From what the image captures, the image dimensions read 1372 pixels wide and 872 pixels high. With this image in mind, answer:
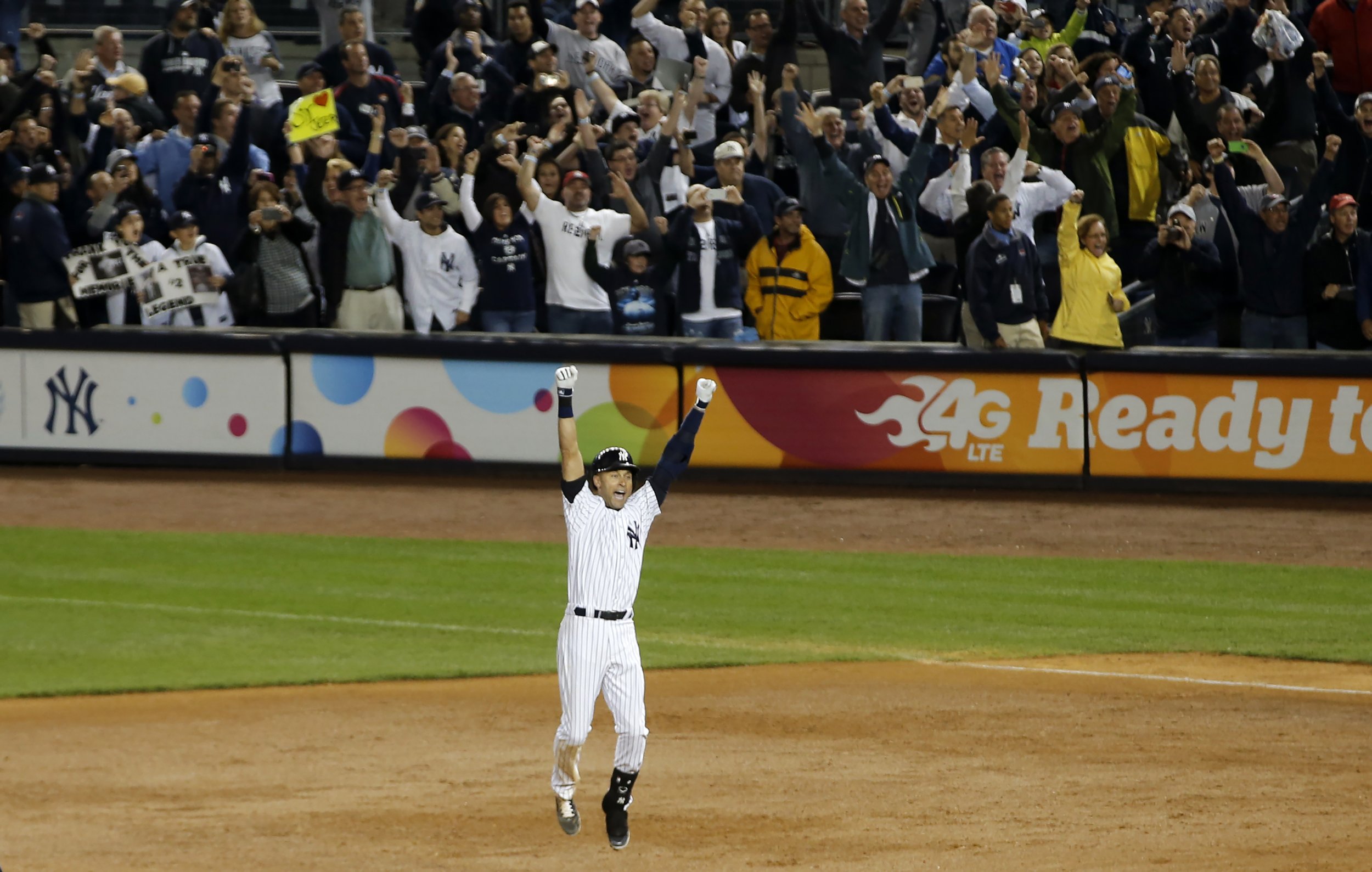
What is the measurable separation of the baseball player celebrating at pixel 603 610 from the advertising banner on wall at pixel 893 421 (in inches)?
382

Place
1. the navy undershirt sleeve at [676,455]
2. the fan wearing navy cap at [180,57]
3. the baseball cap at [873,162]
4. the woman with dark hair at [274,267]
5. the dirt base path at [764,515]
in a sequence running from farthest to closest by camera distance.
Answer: the fan wearing navy cap at [180,57] → the woman with dark hair at [274,267] → the baseball cap at [873,162] → the dirt base path at [764,515] → the navy undershirt sleeve at [676,455]

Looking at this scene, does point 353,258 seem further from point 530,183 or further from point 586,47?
point 586,47

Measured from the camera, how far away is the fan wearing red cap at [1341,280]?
1633 cm

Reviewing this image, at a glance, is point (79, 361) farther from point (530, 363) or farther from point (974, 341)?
point (974, 341)

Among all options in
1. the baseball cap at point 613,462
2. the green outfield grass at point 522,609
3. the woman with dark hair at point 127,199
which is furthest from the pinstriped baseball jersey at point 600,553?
the woman with dark hair at point 127,199

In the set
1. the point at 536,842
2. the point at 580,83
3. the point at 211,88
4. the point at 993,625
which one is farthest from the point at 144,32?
the point at 536,842

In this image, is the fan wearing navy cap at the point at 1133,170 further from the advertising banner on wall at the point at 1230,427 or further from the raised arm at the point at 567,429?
the raised arm at the point at 567,429

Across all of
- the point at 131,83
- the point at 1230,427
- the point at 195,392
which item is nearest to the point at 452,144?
the point at 195,392

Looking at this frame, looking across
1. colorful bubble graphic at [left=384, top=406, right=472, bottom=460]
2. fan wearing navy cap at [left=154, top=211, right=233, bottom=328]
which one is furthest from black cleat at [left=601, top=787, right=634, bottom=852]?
fan wearing navy cap at [left=154, top=211, right=233, bottom=328]

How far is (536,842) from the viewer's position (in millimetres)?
8695

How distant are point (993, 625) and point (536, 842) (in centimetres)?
559

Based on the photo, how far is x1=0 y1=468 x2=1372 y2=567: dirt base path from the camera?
51.3ft

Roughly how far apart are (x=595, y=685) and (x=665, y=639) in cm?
552

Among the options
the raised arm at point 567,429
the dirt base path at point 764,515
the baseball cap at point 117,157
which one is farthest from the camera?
the baseball cap at point 117,157
